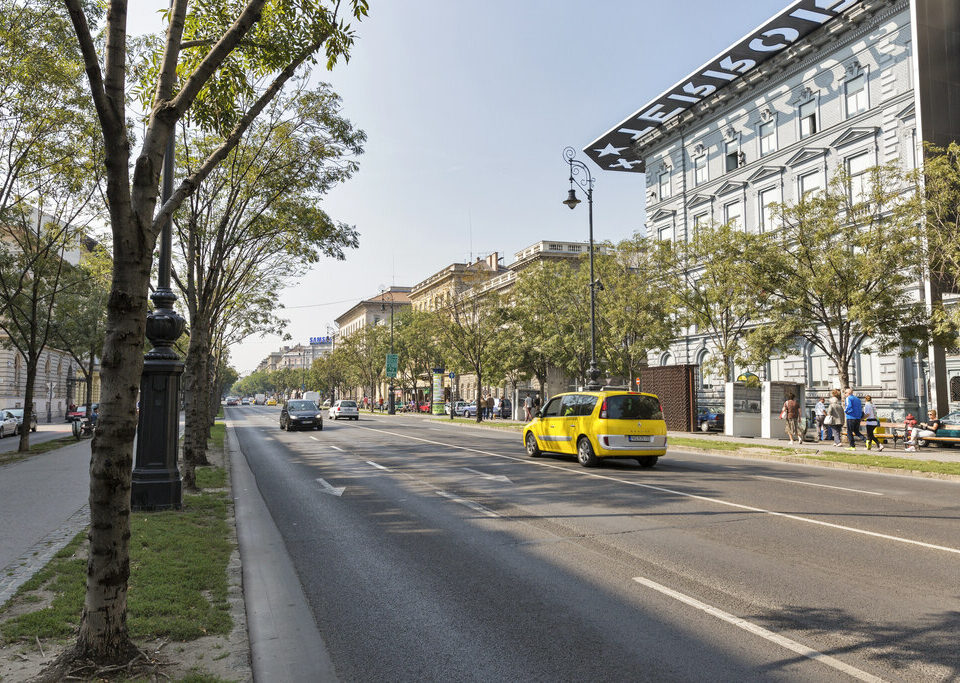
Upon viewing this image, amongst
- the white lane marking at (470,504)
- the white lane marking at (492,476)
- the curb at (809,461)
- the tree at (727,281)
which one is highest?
the tree at (727,281)

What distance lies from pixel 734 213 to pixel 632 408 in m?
25.7

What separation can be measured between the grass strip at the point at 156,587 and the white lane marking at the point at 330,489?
3691 millimetres

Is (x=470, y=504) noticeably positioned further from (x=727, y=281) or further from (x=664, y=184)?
(x=664, y=184)

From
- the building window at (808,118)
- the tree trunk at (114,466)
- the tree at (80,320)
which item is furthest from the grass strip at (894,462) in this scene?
the tree at (80,320)

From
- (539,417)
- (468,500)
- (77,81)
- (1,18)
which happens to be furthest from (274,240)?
(468,500)

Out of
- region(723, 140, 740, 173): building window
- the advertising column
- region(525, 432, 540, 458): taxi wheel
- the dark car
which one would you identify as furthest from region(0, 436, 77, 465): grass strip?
region(723, 140, 740, 173): building window

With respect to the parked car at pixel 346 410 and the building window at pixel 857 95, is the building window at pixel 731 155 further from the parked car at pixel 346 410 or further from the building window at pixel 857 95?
the parked car at pixel 346 410

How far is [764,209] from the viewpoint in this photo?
3512 cm

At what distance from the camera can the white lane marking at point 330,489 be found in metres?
11.9

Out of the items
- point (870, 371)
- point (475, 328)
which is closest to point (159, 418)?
point (870, 371)

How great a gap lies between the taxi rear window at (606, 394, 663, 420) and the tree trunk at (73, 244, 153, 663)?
12.1 m

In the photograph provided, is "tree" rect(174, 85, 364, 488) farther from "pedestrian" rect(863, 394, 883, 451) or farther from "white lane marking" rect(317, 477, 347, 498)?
"pedestrian" rect(863, 394, 883, 451)

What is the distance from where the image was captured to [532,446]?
18.2 metres

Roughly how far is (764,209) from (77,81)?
30798 mm
